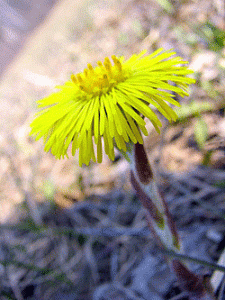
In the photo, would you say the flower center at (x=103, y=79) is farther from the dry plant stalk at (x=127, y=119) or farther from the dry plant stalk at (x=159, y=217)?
the dry plant stalk at (x=159, y=217)

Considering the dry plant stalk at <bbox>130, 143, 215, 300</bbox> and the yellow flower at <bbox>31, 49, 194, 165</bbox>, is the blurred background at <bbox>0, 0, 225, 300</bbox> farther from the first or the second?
the yellow flower at <bbox>31, 49, 194, 165</bbox>

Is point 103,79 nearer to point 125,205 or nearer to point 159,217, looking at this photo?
point 159,217

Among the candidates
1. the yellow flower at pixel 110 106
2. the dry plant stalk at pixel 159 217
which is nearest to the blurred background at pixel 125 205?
the dry plant stalk at pixel 159 217

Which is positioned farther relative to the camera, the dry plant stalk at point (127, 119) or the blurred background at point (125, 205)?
the blurred background at point (125, 205)

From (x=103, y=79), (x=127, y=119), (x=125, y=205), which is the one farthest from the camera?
(x=125, y=205)

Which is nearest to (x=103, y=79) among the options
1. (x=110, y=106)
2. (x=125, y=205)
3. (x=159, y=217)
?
(x=110, y=106)

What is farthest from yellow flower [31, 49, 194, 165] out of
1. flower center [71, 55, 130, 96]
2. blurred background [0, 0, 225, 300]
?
blurred background [0, 0, 225, 300]

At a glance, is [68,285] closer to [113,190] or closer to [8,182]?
[113,190]

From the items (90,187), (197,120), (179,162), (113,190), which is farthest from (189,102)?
(90,187)
